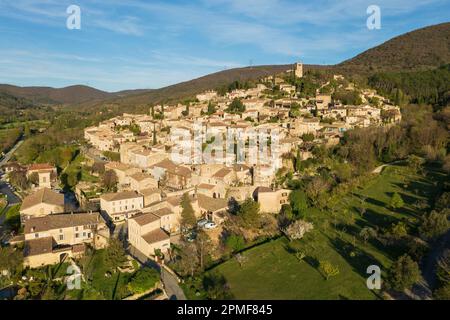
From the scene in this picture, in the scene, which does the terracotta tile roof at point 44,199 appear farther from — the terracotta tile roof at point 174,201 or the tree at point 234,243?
the tree at point 234,243

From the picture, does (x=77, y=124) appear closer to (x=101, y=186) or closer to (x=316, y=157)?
(x=101, y=186)

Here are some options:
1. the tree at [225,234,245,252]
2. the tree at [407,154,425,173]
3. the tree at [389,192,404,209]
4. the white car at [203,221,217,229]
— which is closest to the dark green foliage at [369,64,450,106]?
the tree at [407,154,425,173]

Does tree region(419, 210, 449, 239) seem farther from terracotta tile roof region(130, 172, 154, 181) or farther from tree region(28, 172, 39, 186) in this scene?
tree region(28, 172, 39, 186)

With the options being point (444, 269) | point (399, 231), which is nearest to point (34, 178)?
point (399, 231)

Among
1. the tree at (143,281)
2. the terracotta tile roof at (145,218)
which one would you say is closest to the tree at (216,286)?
the tree at (143,281)

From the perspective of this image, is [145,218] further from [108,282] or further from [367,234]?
[367,234]

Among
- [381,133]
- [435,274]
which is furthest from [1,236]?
[381,133]
